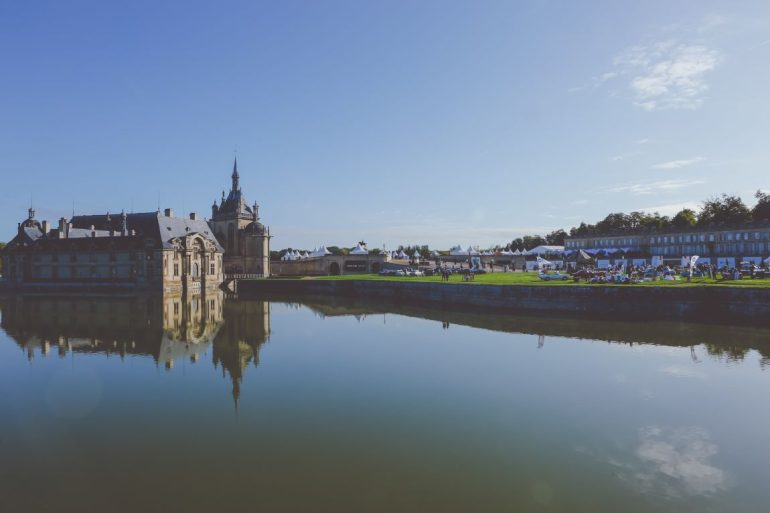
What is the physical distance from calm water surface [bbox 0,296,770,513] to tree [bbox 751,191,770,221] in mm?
64364

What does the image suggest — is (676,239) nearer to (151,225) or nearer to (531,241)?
(531,241)

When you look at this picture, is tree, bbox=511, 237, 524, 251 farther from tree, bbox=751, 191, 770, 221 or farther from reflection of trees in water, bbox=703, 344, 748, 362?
reflection of trees in water, bbox=703, 344, 748, 362

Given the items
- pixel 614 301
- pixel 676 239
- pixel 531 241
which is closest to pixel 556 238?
pixel 531 241

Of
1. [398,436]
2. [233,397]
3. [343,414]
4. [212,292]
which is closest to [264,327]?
[233,397]

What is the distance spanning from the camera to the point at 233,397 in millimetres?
12023

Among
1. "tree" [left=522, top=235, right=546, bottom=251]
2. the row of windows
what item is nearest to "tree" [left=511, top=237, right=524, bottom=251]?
"tree" [left=522, top=235, right=546, bottom=251]

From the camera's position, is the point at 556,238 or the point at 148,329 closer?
the point at 148,329

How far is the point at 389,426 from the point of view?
985 cm

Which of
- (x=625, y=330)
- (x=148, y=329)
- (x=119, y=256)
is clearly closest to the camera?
(x=625, y=330)

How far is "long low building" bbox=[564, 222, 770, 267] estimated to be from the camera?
2370 inches

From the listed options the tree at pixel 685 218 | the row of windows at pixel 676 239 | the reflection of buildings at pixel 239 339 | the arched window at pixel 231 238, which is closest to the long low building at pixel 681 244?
the row of windows at pixel 676 239

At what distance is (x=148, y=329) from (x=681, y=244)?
69.7m

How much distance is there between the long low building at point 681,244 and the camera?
60188 mm

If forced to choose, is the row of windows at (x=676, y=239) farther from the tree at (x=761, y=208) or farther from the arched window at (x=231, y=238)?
the arched window at (x=231, y=238)
